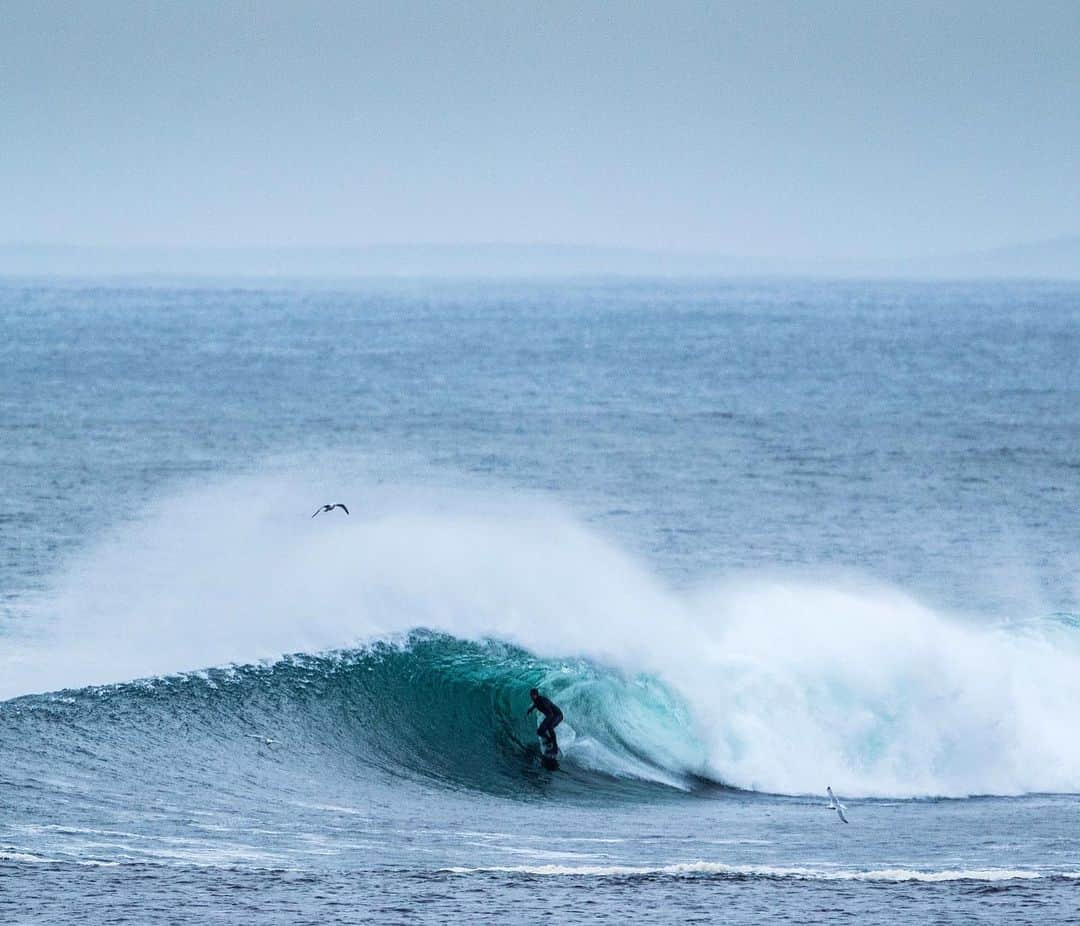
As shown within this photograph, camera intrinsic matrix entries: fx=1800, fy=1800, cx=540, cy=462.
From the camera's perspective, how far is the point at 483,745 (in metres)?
22.3

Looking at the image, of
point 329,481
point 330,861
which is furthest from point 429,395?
point 330,861

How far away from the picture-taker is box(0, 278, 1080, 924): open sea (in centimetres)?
1520

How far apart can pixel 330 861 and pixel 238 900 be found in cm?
163

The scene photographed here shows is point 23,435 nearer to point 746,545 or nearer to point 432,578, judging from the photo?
point 746,545

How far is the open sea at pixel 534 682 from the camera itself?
15.2 meters

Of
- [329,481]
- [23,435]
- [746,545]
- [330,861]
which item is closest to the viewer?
[330,861]

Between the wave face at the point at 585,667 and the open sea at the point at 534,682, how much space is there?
67mm

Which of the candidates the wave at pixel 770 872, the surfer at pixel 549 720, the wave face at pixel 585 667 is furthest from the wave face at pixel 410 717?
the wave at pixel 770 872

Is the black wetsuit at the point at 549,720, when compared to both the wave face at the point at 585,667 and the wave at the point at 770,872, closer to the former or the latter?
the wave face at the point at 585,667

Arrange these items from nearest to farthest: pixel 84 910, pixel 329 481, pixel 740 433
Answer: pixel 84 910 < pixel 329 481 < pixel 740 433

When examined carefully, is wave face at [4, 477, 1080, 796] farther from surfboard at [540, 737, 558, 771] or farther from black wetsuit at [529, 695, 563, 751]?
black wetsuit at [529, 695, 563, 751]

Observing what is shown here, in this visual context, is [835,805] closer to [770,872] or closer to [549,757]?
[549,757]

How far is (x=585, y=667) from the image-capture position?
960 inches

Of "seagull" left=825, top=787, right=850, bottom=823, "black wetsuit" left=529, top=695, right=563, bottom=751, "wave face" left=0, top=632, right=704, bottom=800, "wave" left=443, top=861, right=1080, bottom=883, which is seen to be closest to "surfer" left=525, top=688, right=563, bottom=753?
"black wetsuit" left=529, top=695, right=563, bottom=751
